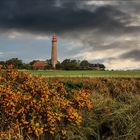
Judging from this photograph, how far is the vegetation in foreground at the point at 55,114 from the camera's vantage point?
10070mm

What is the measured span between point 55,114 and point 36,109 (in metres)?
0.42

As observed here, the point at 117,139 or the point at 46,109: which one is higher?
the point at 46,109

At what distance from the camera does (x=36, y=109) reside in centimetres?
1022

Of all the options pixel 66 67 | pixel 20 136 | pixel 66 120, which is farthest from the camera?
pixel 66 67

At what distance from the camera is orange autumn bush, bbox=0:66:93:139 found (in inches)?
394

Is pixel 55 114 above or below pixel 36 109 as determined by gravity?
below

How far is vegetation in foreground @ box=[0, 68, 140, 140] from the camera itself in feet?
33.0

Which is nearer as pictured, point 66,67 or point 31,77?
point 31,77

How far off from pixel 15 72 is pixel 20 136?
8.19ft

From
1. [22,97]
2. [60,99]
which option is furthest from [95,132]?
[22,97]

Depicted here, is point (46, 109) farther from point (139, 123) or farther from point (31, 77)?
point (139, 123)

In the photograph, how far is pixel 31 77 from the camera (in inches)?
460

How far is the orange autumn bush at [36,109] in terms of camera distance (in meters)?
10.0

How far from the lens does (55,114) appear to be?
10.2 m
